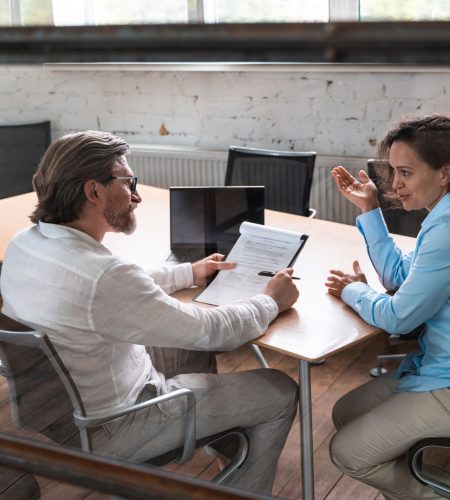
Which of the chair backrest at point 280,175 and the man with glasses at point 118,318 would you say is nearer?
the man with glasses at point 118,318

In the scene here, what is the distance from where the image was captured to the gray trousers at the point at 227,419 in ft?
6.06

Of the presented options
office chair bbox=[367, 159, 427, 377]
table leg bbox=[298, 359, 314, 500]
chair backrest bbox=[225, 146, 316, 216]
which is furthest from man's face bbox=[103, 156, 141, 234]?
chair backrest bbox=[225, 146, 316, 216]

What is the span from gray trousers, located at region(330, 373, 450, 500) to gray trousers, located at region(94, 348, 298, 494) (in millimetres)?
194

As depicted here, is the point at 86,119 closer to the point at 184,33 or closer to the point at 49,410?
the point at 49,410

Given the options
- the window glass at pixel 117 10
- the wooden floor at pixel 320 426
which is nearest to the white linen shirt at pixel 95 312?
the wooden floor at pixel 320 426

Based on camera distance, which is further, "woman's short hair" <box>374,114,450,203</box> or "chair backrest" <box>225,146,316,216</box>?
"chair backrest" <box>225,146,316,216</box>

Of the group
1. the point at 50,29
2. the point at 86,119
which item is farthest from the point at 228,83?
the point at 50,29

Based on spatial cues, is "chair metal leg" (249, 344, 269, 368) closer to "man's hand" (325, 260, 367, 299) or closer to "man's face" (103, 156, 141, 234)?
"man's hand" (325, 260, 367, 299)

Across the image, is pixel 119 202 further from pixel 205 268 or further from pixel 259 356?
pixel 259 356

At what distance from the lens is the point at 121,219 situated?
1932 mm

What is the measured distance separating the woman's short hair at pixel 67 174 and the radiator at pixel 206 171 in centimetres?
239

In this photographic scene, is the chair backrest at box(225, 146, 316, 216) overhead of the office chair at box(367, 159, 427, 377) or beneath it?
overhead

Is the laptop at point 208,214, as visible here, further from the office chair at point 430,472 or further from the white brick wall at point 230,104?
the white brick wall at point 230,104

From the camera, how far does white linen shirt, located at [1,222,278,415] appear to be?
167cm
